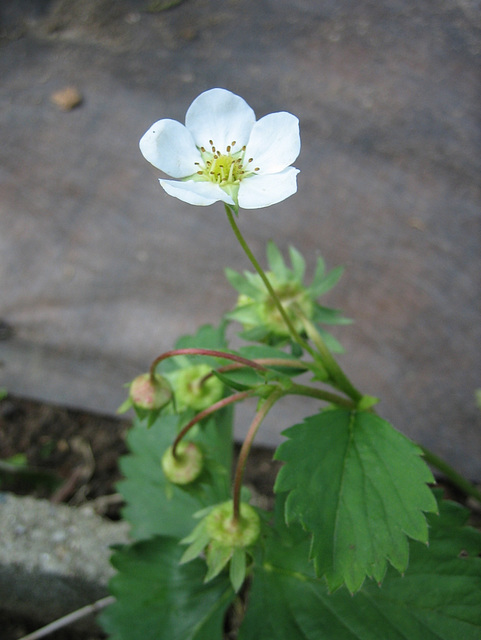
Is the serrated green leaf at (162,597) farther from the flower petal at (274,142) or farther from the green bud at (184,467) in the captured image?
the flower petal at (274,142)

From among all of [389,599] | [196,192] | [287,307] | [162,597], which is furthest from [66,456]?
[196,192]

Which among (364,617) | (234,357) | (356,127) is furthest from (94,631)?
(356,127)

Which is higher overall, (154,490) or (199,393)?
(199,393)

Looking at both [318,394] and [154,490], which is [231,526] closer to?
[318,394]

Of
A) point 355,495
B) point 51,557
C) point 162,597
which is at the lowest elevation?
point 51,557

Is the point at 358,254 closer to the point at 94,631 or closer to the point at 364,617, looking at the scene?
the point at 364,617

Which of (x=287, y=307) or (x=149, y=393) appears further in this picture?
(x=287, y=307)
